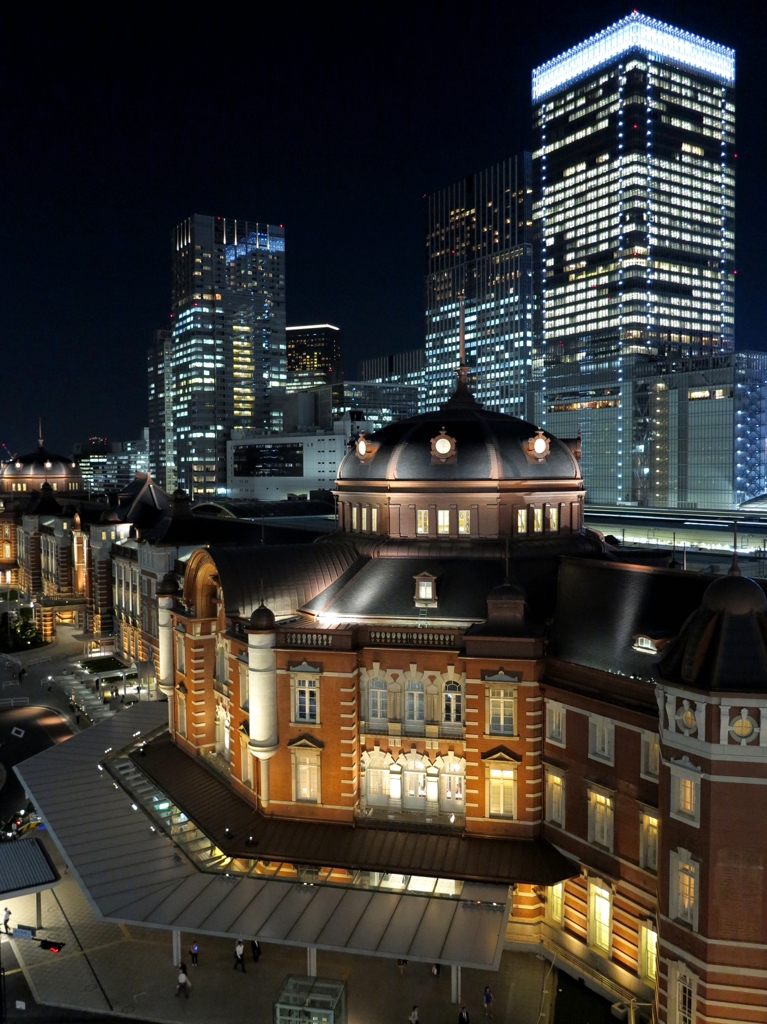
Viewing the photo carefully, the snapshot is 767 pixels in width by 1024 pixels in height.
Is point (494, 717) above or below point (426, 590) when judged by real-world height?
below

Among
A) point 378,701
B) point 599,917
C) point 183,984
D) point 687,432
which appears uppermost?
point 687,432

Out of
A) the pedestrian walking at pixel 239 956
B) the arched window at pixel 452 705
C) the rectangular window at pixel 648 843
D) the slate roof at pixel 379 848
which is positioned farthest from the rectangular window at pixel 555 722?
the pedestrian walking at pixel 239 956

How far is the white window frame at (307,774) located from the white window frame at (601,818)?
13122 millimetres

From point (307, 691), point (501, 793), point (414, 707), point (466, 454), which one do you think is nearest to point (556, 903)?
point (501, 793)

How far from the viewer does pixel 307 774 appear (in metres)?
41.8

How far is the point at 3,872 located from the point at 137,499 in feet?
219

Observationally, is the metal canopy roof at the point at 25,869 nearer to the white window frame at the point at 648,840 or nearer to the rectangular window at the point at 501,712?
the rectangular window at the point at 501,712

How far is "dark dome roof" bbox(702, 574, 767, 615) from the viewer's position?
2939 centimetres

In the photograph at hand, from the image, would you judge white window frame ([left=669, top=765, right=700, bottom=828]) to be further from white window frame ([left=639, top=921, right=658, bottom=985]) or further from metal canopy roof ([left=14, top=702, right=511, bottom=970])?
metal canopy roof ([left=14, top=702, right=511, bottom=970])

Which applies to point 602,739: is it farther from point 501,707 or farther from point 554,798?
point 501,707

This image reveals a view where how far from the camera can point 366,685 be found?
41812 millimetres

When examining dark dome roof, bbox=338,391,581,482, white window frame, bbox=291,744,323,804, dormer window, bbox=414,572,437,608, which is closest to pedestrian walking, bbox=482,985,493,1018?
white window frame, bbox=291,744,323,804

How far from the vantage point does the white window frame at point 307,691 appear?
41.4 m

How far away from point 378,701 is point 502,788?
23.8ft
